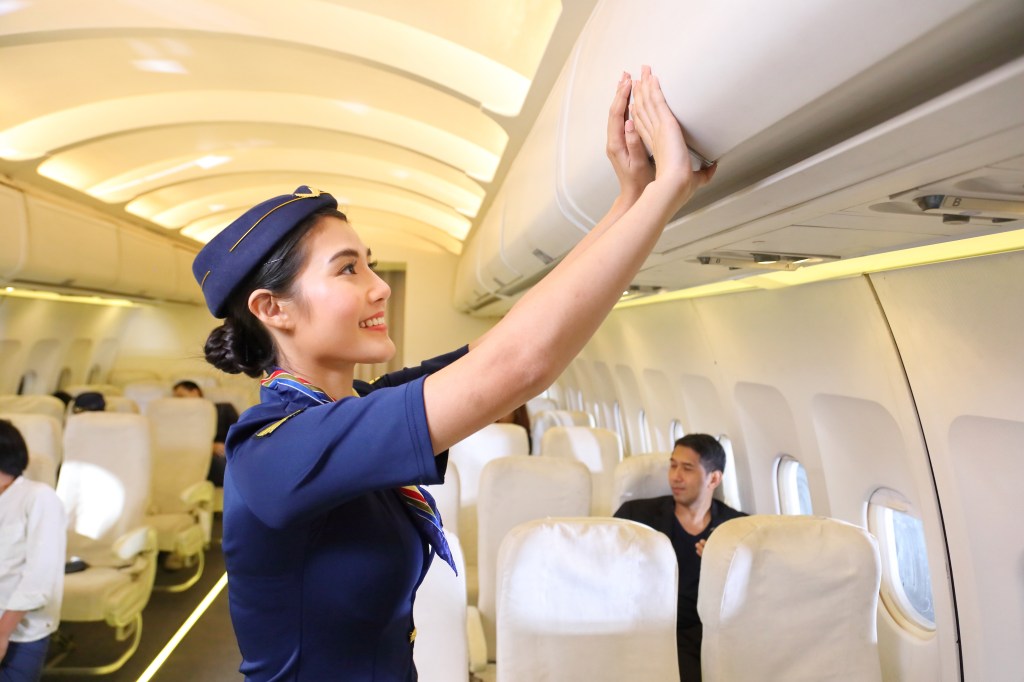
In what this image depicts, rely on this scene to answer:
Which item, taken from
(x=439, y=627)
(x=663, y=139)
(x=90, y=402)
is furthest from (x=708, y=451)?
(x=90, y=402)

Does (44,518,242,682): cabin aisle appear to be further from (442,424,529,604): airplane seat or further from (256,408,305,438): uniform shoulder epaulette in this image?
(256,408,305,438): uniform shoulder epaulette

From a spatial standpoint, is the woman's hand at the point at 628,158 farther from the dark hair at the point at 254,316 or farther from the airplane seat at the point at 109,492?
the airplane seat at the point at 109,492

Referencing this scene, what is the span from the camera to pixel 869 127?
1.17 meters

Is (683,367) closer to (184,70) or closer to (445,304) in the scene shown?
(184,70)

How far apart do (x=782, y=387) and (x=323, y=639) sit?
3.20 metres

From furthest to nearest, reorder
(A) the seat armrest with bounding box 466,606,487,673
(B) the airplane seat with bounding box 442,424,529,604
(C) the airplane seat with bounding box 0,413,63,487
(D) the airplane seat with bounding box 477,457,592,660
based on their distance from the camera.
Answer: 1. (B) the airplane seat with bounding box 442,424,529,604
2. (C) the airplane seat with bounding box 0,413,63,487
3. (D) the airplane seat with bounding box 477,457,592,660
4. (A) the seat armrest with bounding box 466,606,487,673

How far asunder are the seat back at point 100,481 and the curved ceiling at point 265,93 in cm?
210

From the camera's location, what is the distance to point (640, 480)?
4324 millimetres

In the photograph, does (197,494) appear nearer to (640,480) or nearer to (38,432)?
(38,432)

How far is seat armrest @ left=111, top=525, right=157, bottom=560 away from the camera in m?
4.22

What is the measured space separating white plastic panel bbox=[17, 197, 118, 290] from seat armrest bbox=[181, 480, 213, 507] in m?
2.25

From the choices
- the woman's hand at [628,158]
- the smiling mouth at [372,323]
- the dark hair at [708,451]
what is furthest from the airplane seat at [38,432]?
the woman's hand at [628,158]

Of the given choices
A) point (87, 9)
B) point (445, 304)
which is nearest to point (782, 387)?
point (87, 9)

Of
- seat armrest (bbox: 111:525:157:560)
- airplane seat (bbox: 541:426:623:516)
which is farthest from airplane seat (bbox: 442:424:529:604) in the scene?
seat armrest (bbox: 111:525:157:560)
